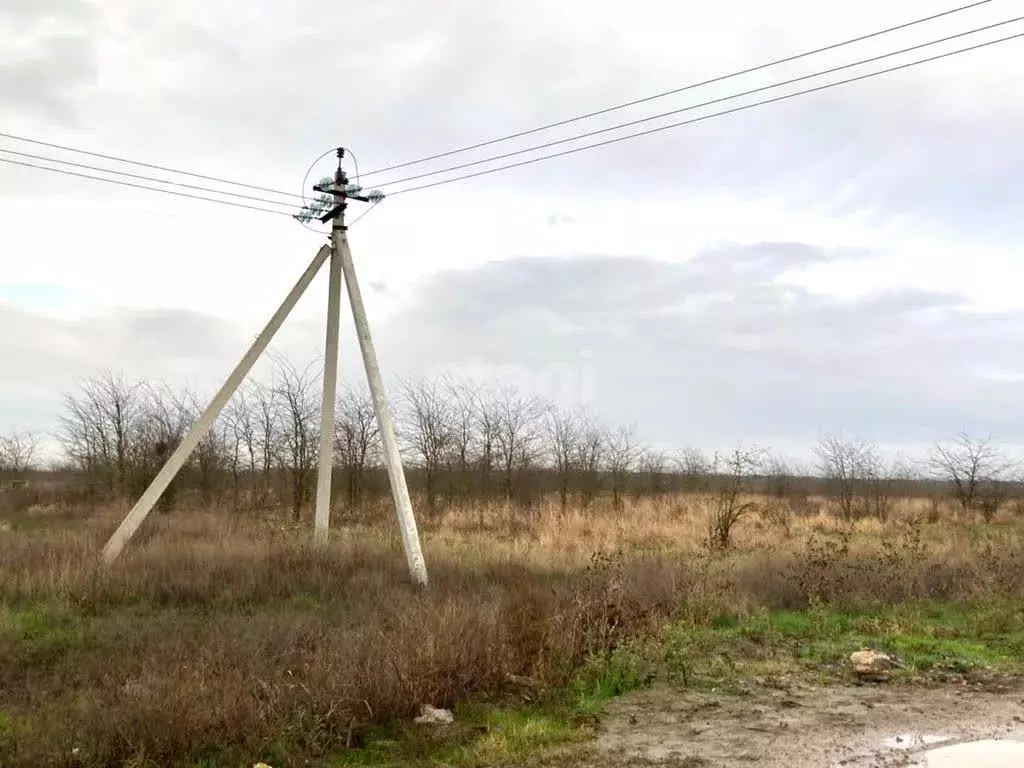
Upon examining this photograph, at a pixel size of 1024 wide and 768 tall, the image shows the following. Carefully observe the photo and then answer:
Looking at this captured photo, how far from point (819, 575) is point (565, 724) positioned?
659cm

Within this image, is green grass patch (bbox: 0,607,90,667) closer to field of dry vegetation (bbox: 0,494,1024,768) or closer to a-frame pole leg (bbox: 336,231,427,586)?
field of dry vegetation (bbox: 0,494,1024,768)

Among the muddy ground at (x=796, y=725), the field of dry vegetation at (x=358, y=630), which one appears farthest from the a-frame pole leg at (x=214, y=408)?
the muddy ground at (x=796, y=725)

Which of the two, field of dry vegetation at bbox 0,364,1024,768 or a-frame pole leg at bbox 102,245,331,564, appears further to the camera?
a-frame pole leg at bbox 102,245,331,564

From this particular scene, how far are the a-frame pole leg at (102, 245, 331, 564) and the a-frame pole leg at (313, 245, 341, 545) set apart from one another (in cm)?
37

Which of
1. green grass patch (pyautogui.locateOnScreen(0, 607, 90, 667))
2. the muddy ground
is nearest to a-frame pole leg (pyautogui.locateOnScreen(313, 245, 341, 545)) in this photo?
green grass patch (pyautogui.locateOnScreen(0, 607, 90, 667))

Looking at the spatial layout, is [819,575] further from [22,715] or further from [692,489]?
[692,489]

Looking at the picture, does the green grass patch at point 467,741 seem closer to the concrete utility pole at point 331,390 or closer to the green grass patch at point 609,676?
the green grass patch at point 609,676

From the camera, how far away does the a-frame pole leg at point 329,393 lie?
37.9 ft

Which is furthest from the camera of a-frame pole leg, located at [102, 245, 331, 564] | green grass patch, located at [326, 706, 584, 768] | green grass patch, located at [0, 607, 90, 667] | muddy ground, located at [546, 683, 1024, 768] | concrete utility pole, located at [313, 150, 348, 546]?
concrete utility pole, located at [313, 150, 348, 546]

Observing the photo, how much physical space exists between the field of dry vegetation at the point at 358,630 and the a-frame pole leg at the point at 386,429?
48 cm

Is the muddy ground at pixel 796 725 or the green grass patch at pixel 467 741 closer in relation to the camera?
the green grass patch at pixel 467 741

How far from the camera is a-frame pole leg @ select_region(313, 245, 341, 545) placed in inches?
455

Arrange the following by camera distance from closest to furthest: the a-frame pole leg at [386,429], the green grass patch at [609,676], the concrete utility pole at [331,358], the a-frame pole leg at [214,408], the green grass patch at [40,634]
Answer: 1. the green grass patch at [609,676]
2. the green grass patch at [40,634]
3. the a-frame pole leg at [386,429]
4. the a-frame pole leg at [214,408]
5. the concrete utility pole at [331,358]

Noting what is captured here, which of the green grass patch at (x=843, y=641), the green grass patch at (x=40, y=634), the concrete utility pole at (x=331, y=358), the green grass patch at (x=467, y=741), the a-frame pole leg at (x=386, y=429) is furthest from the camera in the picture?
the concrete utility pole at (x=331, y=358)
